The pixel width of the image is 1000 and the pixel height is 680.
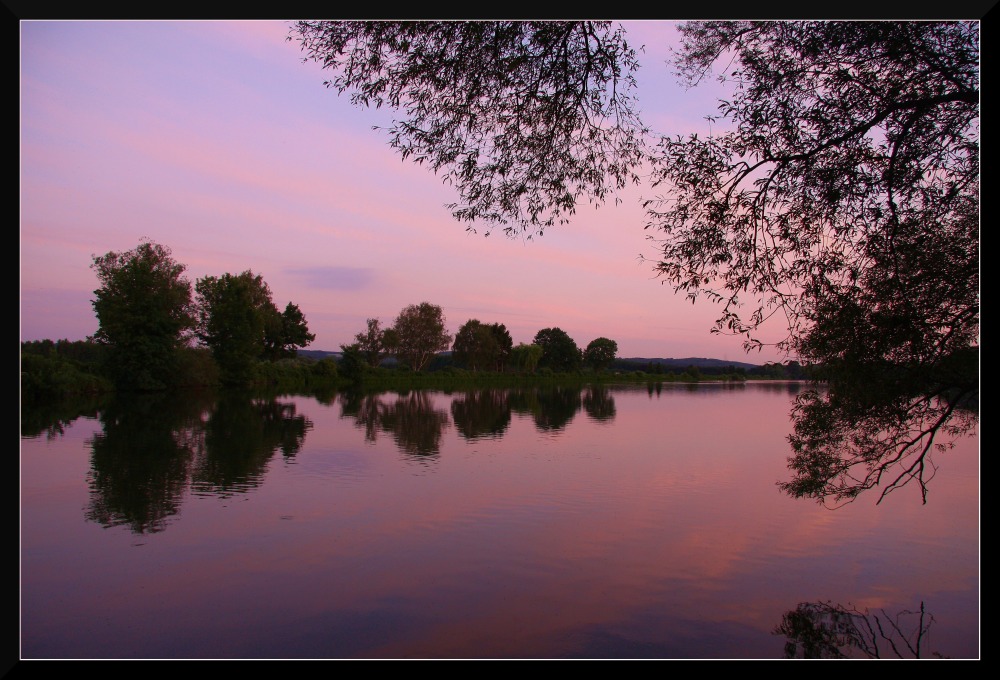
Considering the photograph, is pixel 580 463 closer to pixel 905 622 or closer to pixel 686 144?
pixel 905 622

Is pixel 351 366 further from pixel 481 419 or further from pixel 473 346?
pixel 481 419

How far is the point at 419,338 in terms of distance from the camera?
7475 cm

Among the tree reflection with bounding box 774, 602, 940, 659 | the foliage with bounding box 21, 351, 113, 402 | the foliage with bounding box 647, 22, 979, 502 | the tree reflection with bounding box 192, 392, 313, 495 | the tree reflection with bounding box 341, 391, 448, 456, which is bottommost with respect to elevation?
the tree reflection with bounding box 774, 602, 940, 659

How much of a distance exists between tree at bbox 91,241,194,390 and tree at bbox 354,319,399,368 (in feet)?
103

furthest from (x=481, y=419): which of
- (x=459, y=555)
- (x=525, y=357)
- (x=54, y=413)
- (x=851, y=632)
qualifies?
(x=525, y=357)

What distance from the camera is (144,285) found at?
38594 mm

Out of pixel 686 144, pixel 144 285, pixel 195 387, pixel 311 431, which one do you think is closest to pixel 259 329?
pixel 195 387

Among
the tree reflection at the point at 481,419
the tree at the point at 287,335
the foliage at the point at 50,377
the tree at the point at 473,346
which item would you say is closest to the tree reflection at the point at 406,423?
the tree reflection at the point at 481,419

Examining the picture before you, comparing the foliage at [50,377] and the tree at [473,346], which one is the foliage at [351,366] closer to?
the tree at [473,346]

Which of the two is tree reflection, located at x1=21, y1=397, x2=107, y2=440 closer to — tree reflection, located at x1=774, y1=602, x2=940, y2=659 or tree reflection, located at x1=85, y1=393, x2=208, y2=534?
tree reflection, located at x1=85, y1=393, x2=208, y2=534

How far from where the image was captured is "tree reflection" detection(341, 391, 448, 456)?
700 inches

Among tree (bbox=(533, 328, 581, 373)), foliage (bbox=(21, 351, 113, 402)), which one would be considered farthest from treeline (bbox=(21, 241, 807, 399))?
tree (bbox=(533, 328, 581, 373))

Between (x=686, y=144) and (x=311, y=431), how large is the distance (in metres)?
16.6
